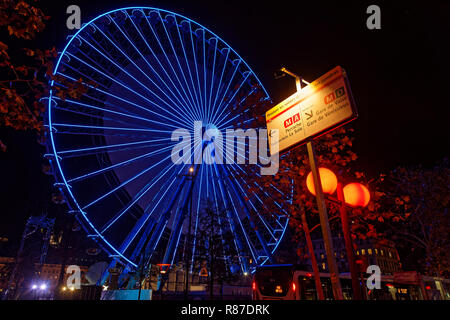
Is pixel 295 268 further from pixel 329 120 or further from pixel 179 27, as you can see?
pixel 179 27

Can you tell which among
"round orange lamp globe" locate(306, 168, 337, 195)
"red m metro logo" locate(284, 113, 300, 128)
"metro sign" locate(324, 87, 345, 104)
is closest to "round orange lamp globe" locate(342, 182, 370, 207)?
"round orange lamp globe" locate(306, 168, 337, 195)

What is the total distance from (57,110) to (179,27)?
10.2 m

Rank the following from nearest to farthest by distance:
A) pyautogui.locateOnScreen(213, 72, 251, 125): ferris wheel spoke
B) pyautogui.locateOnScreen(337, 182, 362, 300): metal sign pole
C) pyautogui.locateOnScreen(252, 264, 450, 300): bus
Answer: pyautogui.locateOnScreen(337, 182, 362, 300): metal sign pole → pyautogui.locateOnScreen(252, 264, 450, 300): bus → pyautogui.locateOnScreen(213, 72, 251, 125): ferris wheel spoke

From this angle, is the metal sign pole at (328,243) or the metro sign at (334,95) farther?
the metal sign pole at (328,243)

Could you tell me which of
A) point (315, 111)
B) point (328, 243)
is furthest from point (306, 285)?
point (315, 111)

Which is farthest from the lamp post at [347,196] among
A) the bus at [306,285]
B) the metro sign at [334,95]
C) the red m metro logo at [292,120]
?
the bus at [306,285]

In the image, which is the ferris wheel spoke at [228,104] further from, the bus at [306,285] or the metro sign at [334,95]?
the metro sign at [334,95]

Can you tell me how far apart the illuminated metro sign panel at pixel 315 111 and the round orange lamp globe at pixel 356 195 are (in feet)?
5.92

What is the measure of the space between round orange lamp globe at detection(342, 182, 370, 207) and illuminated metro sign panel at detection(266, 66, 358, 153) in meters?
1.80

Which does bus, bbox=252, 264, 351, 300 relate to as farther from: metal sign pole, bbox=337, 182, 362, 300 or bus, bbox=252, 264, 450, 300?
metal sign pole, bbox=337, 182, 362, 300

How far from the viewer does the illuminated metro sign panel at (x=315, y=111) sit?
4.02m

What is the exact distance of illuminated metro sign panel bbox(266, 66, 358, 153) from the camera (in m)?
4.02
